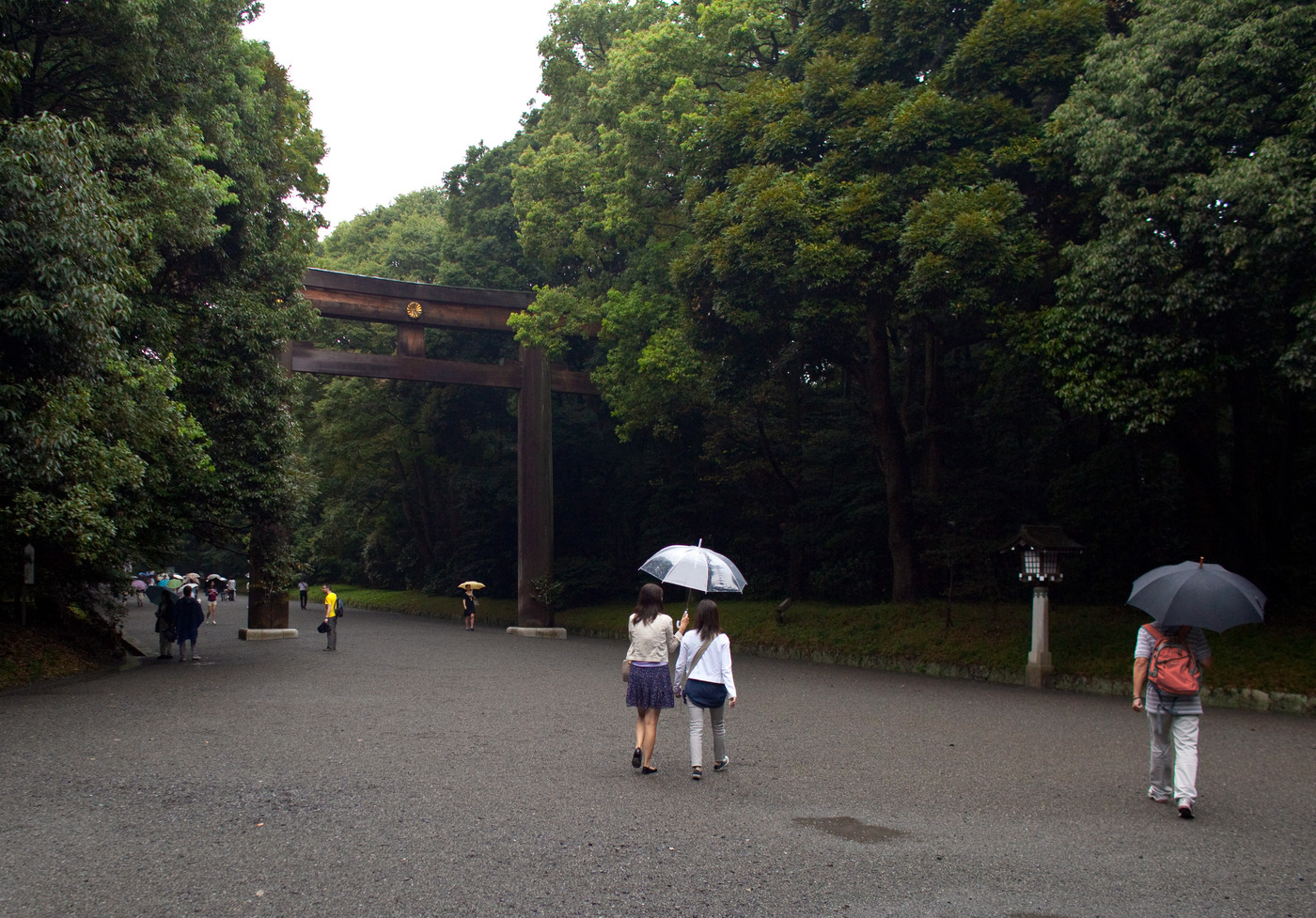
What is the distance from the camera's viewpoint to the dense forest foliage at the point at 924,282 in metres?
11.7

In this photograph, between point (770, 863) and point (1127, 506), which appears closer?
point (770, 863)

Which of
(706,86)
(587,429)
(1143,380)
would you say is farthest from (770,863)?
(587,429)

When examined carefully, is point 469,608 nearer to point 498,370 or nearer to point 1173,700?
point 498,370

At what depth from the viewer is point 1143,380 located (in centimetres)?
1195

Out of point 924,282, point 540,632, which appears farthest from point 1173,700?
point 540,632

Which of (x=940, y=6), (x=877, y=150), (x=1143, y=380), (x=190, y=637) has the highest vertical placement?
(x=940, y=6)

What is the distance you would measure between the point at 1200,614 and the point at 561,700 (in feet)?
23.5

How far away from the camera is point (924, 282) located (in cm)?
1415

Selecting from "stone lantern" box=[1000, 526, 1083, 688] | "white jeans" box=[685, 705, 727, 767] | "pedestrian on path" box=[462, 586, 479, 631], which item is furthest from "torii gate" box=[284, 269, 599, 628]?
"white jeans" box=[685, 705, 727, 767]

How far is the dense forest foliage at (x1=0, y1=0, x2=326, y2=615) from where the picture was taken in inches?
380

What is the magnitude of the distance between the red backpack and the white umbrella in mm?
2719

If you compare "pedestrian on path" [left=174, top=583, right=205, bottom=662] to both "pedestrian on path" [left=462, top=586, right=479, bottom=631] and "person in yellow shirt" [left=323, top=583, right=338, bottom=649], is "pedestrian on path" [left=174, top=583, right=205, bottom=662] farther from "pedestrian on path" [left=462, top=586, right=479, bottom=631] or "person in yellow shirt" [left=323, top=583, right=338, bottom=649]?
"pedestrian on path" [left=462, top=586, right=479, bottom=631]

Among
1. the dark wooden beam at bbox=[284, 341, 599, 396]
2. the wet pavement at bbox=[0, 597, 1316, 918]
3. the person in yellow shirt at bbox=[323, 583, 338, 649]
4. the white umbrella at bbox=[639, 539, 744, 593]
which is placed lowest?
the person in yellow shirt at bbox=[323, 583, 338, 649]

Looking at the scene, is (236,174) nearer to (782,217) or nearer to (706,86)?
(782,217)
